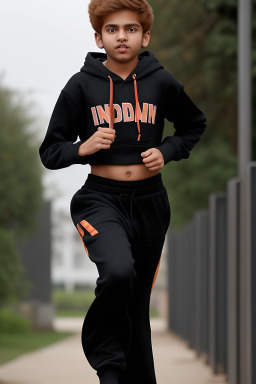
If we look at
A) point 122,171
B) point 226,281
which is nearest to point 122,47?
point 122,171

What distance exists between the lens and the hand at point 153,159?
535 centimetres

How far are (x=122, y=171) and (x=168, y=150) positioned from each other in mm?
268

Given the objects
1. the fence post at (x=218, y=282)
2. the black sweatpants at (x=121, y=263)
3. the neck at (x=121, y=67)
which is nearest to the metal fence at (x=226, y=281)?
the fence post at (x=218, y=282)

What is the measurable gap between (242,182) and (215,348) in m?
4.00

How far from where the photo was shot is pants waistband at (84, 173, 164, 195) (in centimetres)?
546

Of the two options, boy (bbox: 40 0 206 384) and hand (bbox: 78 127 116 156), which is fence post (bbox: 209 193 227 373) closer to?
boy (bbox: 40 0 206 384)

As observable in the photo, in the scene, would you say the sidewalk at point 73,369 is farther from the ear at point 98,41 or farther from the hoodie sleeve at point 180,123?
the ear at point 98,41

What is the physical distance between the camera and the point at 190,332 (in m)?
22.1

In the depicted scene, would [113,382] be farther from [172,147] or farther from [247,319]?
[247,319]

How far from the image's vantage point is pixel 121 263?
507cm

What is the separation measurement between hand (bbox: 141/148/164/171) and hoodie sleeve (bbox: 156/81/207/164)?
0.12 m

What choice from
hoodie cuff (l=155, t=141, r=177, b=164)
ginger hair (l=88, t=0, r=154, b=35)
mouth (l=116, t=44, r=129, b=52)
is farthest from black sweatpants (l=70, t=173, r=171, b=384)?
ginger hair (l=88, t=0, r=154, b=35)

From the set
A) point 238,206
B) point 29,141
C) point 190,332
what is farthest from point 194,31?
point 238,206

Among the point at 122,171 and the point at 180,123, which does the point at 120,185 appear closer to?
the point at 122,171
